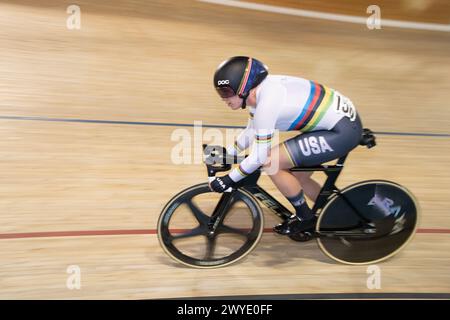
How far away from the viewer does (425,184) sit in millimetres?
3088

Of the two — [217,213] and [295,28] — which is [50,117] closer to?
[217,213]

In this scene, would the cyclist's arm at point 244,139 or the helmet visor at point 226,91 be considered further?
the cyclist's arm at point 244,139

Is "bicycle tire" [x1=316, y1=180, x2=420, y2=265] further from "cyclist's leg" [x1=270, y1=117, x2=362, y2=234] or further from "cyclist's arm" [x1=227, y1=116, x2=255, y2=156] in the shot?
"cyclist's arm" [x1=227, y1=116, x2=255, y2=156]

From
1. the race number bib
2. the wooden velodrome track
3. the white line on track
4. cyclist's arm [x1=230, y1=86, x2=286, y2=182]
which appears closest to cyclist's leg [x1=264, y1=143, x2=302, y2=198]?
cyclist's arm [x1=230, y1=86, x2=286, y2=182]

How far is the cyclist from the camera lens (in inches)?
71.9

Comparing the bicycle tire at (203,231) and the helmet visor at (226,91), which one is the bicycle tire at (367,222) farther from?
the helmet visor at (226,91)

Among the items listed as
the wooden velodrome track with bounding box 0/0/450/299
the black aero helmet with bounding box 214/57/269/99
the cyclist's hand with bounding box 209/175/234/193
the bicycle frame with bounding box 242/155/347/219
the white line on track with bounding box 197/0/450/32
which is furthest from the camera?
the white line on track with bounding box 197/0/450/32

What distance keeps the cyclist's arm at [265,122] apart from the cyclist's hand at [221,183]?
13 cm

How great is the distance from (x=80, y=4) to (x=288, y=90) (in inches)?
154

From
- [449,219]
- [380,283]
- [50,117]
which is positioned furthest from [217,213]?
[50,117]

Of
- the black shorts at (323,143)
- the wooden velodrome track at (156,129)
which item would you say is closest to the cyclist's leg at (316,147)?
the black shorts at (323,143)

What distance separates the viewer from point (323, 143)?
1978mm

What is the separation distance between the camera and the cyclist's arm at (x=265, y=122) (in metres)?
1.82

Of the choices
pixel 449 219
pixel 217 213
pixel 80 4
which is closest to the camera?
pixel 217 213
